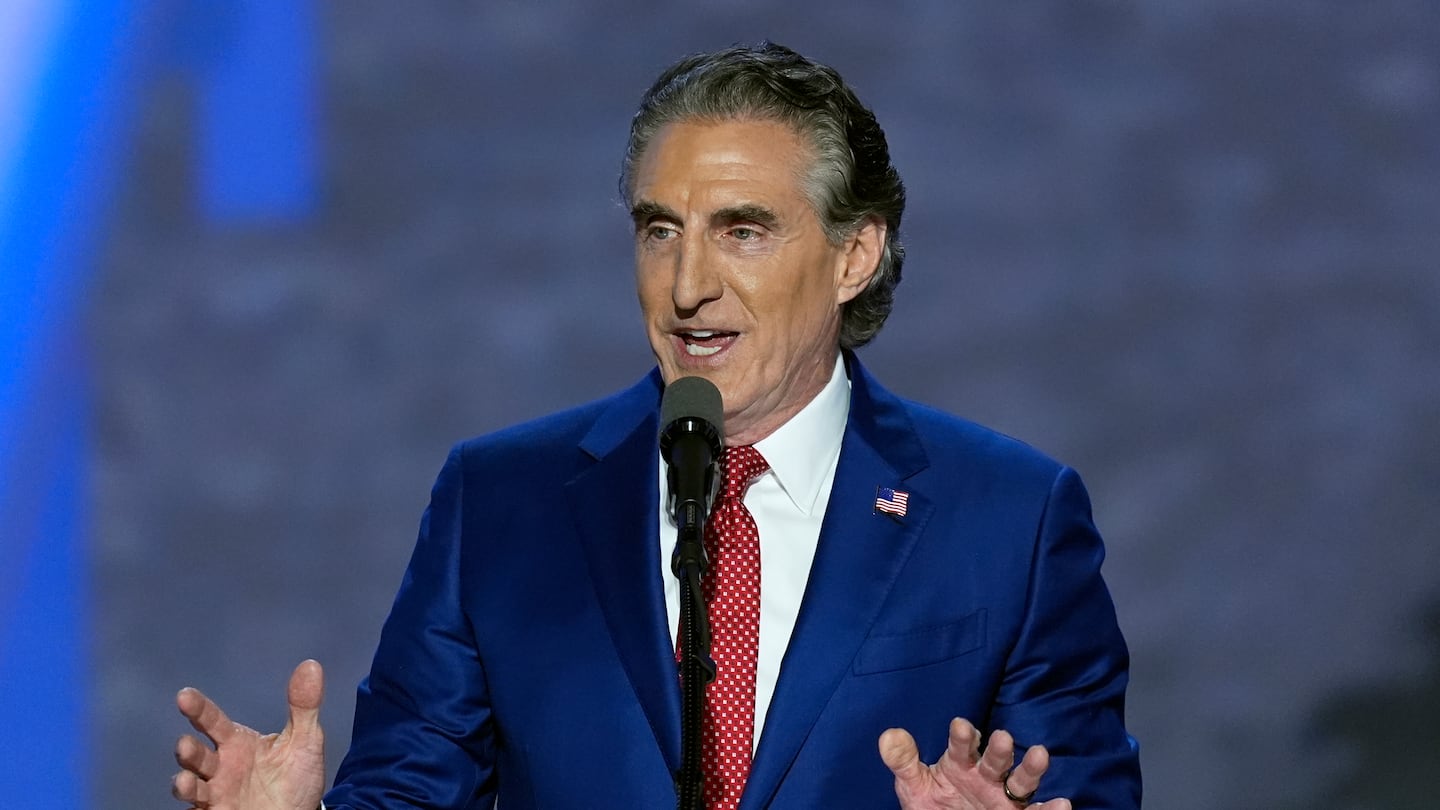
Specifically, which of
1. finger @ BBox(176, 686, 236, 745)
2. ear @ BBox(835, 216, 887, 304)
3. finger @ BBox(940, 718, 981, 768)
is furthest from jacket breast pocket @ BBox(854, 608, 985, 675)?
finger @ BBox(176, 686, 236, 745)

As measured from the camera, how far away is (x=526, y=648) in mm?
2232

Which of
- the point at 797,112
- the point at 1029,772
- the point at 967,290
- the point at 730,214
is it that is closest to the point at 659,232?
the point at 730,214

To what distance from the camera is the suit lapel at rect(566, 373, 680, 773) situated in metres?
2.14

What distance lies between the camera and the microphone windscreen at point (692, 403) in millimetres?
1772

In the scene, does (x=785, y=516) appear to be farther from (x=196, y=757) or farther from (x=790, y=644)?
(x=196, y=757)

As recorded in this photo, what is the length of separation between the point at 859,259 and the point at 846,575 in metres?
0.47

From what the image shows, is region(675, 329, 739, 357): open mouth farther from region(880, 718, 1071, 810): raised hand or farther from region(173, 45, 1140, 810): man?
region(880, 718, 1071, 810): raised hand

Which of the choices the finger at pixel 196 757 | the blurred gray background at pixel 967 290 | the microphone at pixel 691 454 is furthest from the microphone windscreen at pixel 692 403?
the blurred gray background at pixel 967 290

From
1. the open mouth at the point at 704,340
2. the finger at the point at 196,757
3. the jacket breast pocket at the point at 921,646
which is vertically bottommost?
the finger at the point at 196,757

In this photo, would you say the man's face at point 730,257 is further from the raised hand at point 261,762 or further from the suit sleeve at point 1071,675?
the raised hand at point 261,762

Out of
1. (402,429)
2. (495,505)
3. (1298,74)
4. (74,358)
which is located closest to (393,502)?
(402,429)

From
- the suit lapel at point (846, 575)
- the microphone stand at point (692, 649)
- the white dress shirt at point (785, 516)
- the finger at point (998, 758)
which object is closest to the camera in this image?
the microphone stand at point (692, 649)

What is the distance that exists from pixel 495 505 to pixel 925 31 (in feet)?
4.60

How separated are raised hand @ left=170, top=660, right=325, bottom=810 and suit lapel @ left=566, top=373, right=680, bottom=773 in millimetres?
399
